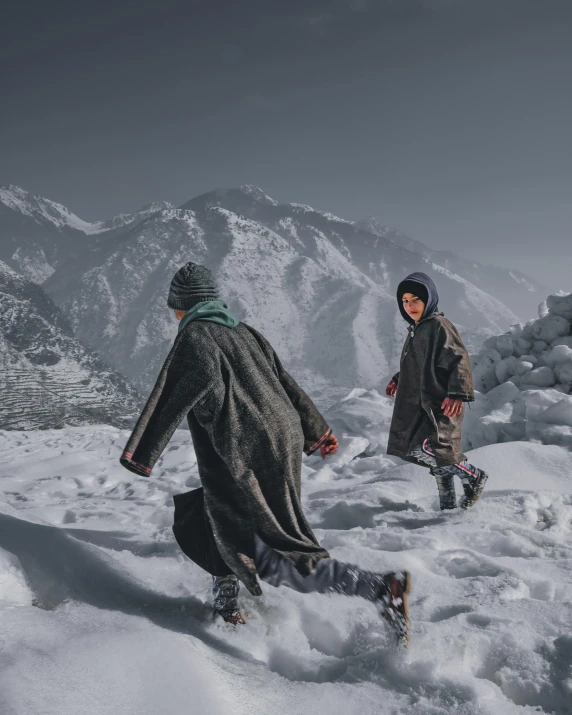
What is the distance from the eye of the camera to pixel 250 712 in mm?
1348

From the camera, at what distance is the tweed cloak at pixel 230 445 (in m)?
1.85

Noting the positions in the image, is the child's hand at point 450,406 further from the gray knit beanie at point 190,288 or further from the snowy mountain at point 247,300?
the snowy mountain at point 247,300

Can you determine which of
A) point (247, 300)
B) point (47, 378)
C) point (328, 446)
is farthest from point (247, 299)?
point (328, 446)

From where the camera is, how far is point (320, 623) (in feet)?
6.31

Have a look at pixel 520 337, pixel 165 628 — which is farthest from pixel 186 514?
pixel 520 337

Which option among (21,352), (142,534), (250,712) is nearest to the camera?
(250,712)

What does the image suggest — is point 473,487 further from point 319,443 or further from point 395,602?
point 395,602

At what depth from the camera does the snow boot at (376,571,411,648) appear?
1740mm

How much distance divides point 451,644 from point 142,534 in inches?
78.6

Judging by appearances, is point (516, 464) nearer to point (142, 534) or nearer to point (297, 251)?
point (142, 534)

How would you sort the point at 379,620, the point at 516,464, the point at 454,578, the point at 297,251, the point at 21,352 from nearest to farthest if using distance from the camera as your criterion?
the point at 379,620 < the point at 454,578 < the point at 516,464 < the point at 21,352 < the point at 297,251

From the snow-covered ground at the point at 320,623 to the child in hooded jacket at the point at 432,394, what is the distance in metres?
0.27

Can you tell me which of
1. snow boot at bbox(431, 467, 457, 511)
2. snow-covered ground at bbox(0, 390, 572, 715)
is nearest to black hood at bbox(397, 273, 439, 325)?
snow boot at bbox(431, 467, 457, 511)

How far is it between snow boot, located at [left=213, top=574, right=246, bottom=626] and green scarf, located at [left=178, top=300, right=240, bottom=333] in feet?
3.30
